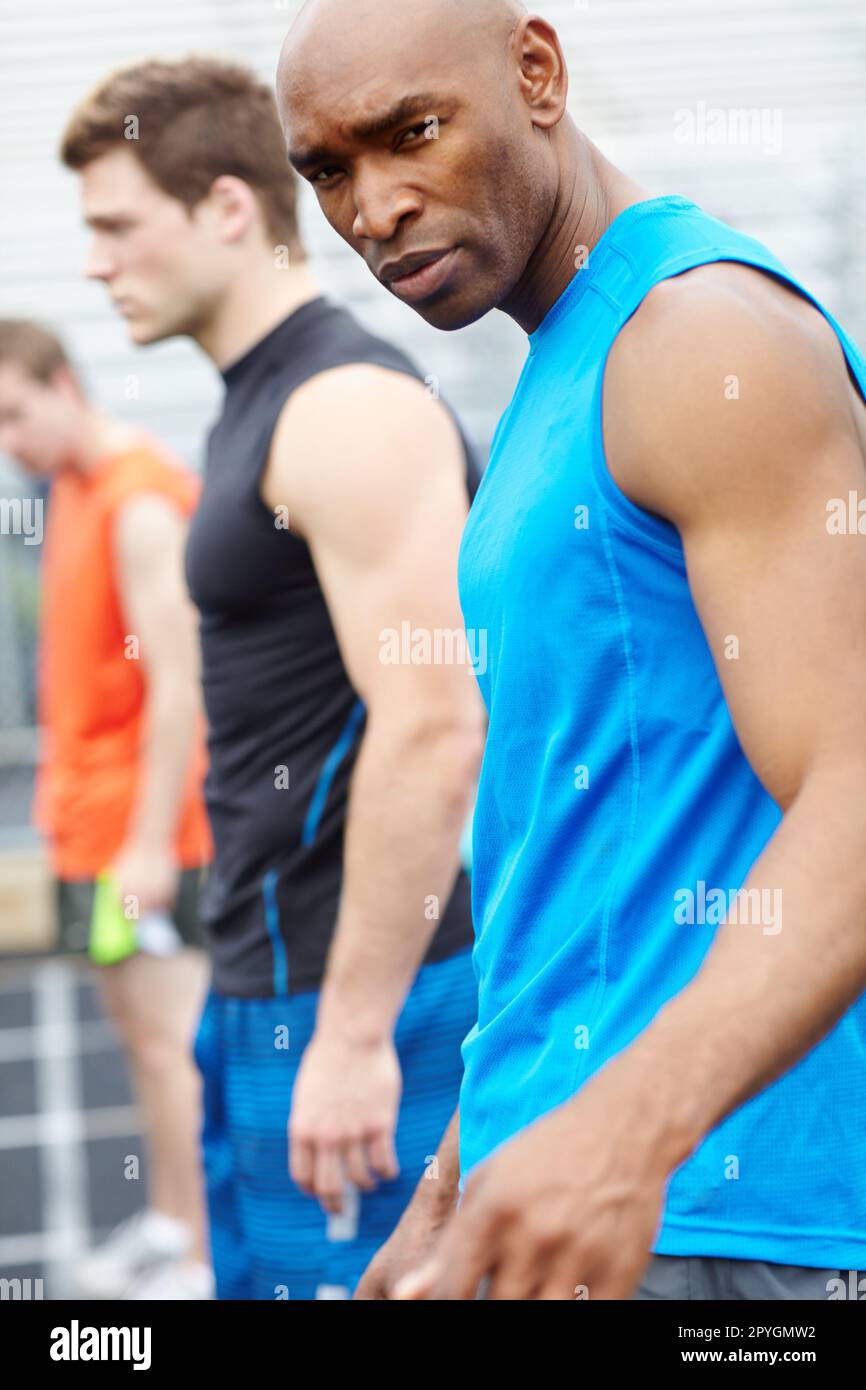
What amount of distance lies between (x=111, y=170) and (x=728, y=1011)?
219 cm

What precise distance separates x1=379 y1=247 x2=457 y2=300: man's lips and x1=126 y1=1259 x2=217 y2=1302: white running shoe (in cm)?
277

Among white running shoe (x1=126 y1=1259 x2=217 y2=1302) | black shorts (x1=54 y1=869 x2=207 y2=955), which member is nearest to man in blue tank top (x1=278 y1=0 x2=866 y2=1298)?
white running shoe (x1=126 y1=1259 x2=217 y2=1302)

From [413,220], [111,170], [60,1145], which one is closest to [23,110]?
[60,1145]

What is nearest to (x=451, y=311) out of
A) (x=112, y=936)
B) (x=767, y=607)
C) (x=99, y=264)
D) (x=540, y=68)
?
(x=540, y=68)

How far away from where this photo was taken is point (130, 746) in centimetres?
420

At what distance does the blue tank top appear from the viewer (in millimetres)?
1266

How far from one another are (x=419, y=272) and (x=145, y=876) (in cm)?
265

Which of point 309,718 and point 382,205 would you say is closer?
point 382,205

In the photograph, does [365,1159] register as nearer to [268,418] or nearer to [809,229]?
[268,418]

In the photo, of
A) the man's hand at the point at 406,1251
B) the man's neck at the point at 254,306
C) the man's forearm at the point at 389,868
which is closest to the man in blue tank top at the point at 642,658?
the man's hand at the point at 406,1251

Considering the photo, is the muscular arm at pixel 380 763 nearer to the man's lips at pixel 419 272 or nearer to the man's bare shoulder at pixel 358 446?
the man's bare shoulder at pixel 358 446

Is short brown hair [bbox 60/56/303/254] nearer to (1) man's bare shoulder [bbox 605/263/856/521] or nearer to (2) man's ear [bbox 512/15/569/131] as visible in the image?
(2) man's ear [bbox 512/15/569/131]

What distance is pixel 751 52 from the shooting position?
1150 centimetres

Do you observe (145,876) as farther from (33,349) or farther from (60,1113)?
(60,1113)
